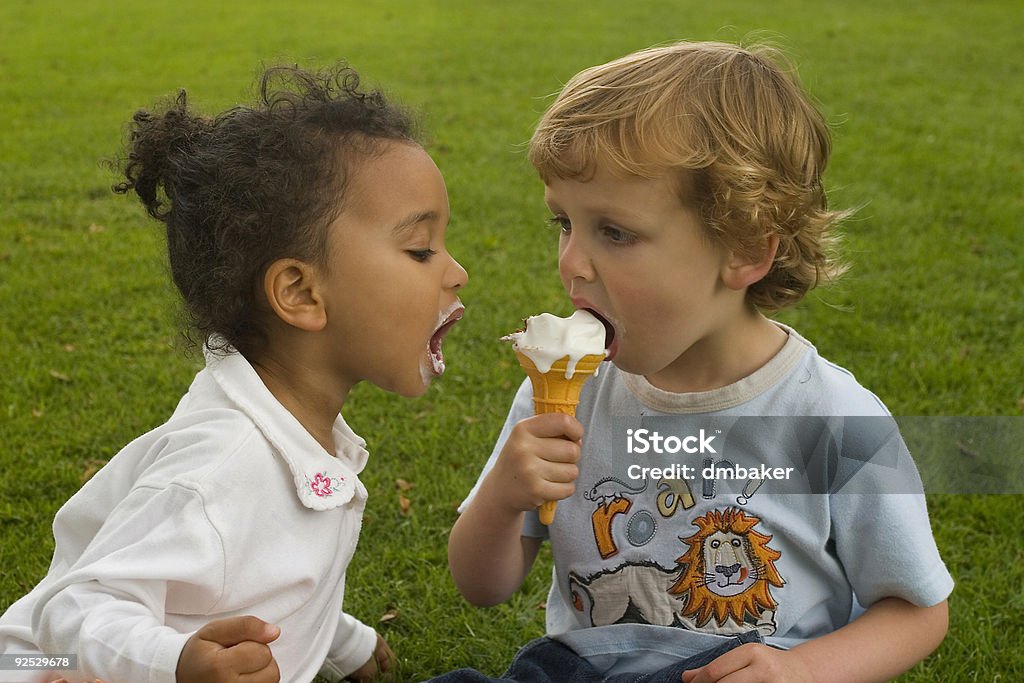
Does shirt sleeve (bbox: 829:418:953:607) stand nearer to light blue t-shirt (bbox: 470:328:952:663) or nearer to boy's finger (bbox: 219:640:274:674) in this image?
light blue t-shirt (bbox: 470:328:952:663)

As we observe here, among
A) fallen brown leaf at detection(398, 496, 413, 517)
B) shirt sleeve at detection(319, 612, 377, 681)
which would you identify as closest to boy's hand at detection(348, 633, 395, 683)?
shirt sleeve at detection(319, 612, 377, 681)

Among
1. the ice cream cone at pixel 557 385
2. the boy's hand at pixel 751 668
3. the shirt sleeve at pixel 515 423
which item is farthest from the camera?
the shirt sleeve at pixel 515 423

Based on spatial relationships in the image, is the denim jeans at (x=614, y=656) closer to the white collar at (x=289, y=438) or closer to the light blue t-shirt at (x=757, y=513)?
the light blue t-shirt at (x=757, y=513)

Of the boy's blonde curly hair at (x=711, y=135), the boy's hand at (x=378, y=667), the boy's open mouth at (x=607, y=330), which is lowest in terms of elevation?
the boy's hand at (x=378, y=667)

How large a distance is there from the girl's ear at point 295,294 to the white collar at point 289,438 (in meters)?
0.16

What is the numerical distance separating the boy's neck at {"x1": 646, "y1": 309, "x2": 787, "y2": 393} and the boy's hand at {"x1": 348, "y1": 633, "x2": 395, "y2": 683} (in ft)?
4.21

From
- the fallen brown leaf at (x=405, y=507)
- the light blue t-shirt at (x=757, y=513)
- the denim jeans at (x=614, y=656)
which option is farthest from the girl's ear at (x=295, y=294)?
the fallen brown leaf at (x=405, y=507)

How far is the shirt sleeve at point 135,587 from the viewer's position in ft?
7.12

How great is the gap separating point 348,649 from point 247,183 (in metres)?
1.38

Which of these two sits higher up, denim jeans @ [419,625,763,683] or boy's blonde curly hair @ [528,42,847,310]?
boy's blonde curly hair @ [528,42,847,310]

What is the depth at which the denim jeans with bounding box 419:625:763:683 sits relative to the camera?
2.62 meters

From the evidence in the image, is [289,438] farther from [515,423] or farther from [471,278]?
[471,278]

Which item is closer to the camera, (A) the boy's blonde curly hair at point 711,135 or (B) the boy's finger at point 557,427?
(B) the boy's finger at point 557,427

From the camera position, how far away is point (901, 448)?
2.67 m
